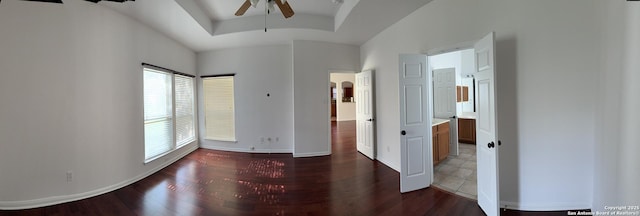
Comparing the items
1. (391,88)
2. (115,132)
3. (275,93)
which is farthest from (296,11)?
(115,132)

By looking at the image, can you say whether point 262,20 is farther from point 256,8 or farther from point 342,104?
point 342,104

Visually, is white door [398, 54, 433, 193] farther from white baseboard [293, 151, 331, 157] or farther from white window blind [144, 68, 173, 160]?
white window blind [144, 68, 173, 160]

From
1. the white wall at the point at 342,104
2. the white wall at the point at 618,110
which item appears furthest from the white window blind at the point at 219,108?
the white wall at the point at 342,104

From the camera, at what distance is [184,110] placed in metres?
4.75

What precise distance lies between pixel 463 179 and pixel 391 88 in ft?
5.74

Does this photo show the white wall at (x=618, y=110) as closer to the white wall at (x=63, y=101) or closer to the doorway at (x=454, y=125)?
the doorway at (x=454, y=125)

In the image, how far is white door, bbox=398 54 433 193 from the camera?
2836 millimetres

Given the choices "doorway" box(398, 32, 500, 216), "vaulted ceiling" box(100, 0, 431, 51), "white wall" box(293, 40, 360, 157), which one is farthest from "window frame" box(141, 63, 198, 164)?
"doorway" box(398, 32, 500, 216)

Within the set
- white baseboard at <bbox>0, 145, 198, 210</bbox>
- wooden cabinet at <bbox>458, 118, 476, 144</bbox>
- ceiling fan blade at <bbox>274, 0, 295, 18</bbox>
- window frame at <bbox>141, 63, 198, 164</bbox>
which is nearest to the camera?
ceiling fan blade at <bbox>274, 0, 295, 18</bbox>

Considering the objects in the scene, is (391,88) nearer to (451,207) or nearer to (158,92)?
(451,207)

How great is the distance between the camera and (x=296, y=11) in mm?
3797

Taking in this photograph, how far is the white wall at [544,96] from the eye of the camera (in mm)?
1991

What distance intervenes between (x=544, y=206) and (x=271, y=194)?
3.01 metres

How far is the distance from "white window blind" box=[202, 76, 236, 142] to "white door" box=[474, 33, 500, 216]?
4706mm
